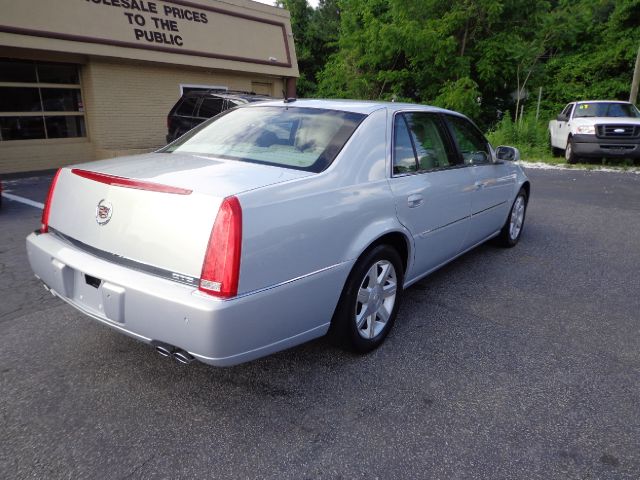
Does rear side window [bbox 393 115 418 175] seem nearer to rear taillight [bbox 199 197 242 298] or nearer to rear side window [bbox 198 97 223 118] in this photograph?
rear taillight [bbox 199 197 242 298]

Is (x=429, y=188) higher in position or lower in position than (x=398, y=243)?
higher

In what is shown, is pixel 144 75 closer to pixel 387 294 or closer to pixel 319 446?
pixel 387 294

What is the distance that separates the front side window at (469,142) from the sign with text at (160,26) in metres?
9.70

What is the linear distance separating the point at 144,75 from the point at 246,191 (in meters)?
12.1

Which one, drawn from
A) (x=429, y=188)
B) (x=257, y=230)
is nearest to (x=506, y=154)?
(x=429, y=188)

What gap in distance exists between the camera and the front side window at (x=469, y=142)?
162 inches

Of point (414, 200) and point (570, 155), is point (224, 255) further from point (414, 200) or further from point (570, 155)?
point (570, 155)

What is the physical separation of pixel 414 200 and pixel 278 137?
3.32 ft

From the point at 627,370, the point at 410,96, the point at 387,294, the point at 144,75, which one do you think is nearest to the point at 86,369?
the point at 387,294

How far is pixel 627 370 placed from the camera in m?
2.88

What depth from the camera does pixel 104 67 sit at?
11805 millimetres

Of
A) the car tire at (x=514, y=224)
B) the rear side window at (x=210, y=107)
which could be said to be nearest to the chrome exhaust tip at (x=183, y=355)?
the car tire at (x=514, y=224)

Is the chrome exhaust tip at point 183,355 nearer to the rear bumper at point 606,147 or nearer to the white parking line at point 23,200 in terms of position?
the white parking line at point 23,200

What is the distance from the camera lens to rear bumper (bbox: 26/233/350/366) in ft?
6.80
